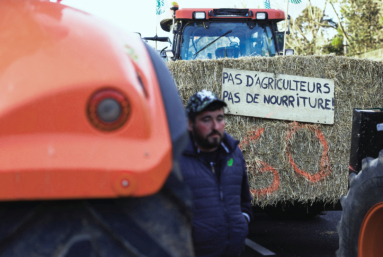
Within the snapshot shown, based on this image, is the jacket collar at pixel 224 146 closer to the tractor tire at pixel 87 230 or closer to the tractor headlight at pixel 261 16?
the tractor tire at pixel 87 230

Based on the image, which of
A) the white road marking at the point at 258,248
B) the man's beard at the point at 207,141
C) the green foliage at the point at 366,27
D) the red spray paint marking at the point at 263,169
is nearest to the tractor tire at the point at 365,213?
the man's beard at the point at 207,141

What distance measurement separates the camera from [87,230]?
3.77 feet

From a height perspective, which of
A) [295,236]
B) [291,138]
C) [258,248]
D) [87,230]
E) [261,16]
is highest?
[261,16]

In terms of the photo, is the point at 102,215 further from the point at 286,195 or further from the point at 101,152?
the point at 286,195

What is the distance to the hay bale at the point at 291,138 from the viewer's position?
4.49 metres

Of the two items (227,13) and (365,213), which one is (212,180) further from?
(227,13)

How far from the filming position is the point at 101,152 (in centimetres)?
109

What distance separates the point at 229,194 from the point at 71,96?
4.80ft

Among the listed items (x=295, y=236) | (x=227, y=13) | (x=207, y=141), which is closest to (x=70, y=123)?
(x=207, y=141)

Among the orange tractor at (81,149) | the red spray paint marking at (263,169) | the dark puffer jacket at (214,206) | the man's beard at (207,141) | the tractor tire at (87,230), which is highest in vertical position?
the orange tractor at (81,149)

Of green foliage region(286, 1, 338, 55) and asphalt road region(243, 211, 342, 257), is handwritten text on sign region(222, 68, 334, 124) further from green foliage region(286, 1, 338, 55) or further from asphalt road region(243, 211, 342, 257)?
green foliage region(286, 1, 338, 55)

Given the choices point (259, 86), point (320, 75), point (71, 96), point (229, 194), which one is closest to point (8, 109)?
point (71, 96)

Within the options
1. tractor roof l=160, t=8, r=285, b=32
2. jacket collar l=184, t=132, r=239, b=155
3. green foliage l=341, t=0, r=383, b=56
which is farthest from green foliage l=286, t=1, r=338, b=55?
jacket collar l=184, t=132, r=239, b=155

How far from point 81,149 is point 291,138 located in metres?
3.67
